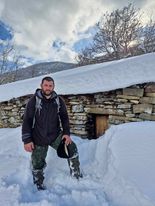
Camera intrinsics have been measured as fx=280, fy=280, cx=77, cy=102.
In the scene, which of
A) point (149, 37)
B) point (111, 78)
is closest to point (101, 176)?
point (111, 78)

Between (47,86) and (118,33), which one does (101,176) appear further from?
(118,33)

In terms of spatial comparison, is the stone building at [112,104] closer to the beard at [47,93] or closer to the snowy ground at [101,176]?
the snowy ground at [101,176]

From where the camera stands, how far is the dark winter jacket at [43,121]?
12.5 feet

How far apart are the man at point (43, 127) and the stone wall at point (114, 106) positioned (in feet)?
6.41

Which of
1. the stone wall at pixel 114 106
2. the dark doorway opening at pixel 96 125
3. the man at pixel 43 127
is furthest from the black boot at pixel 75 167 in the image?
the dark doorway opening at pixel 96 125

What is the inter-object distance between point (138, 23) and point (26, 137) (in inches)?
734

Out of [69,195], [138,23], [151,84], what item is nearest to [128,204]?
[69,195]

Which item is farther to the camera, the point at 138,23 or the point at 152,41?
the point at 138,23

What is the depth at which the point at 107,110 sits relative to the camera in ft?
19.3

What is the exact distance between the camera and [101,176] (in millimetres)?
4023

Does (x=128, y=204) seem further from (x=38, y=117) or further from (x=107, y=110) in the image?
(x=107, y=110)

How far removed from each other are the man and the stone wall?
1954 mm

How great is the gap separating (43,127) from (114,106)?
90.0 inches

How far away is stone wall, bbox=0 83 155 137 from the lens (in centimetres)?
538
